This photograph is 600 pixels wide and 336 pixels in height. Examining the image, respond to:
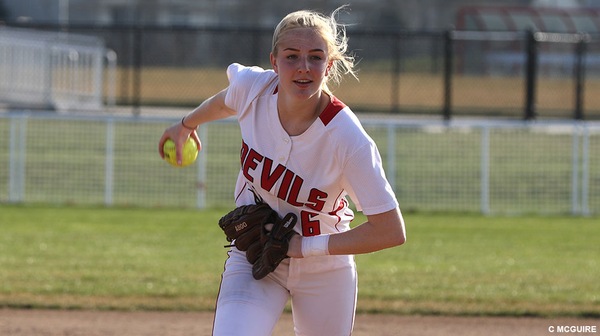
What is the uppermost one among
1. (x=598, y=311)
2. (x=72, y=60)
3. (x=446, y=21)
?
(x=446, y=21)

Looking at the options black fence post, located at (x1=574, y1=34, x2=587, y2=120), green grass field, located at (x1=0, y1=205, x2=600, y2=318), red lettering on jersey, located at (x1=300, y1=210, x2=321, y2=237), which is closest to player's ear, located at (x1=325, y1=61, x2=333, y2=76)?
red lettering on jersey, located at (x1=300, y1=210, x2=321, y2=237)

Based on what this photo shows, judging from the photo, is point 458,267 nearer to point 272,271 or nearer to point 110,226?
point 110,226

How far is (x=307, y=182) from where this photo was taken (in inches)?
177

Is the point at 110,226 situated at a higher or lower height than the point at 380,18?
lower

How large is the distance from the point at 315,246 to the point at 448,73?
15.7m

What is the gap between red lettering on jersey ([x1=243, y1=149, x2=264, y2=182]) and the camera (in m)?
4.61

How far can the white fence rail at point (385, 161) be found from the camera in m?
14.1

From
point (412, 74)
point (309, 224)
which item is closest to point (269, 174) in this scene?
point (309, 224)

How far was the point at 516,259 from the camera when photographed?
33.8 ft

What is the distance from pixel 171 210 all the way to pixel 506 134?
506cm

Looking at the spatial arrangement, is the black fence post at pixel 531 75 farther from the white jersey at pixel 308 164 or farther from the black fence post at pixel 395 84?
the white jersey at pixel 308 164

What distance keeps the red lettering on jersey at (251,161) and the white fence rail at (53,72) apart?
1601 centimetres

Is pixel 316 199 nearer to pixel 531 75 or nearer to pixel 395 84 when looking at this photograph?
pixel 531 75

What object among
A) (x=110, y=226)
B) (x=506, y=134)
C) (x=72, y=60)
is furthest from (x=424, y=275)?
(x=72, y=60)
